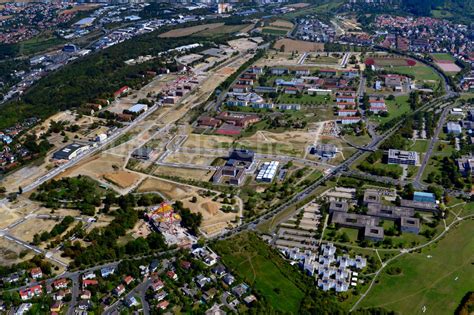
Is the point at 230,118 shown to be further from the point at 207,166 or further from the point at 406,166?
the point at 406,166

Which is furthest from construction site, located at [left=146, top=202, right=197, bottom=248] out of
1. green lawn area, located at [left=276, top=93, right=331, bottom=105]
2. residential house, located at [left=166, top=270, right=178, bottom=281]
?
green lawn area, located at [left=276, top=93, right=331, bottom=105]

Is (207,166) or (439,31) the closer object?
(207,166)

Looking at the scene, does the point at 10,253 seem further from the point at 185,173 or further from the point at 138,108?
the point at 138,108

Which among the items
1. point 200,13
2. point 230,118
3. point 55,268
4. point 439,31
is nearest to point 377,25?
point 439,31

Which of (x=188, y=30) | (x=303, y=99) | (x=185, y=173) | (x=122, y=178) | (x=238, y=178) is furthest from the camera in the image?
(x=188, y=30)

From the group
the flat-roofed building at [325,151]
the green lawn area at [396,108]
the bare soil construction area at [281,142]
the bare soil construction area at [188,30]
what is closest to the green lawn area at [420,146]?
the green lawn area at [396,108]

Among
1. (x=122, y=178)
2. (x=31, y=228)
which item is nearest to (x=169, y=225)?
(x=122, y=178)
